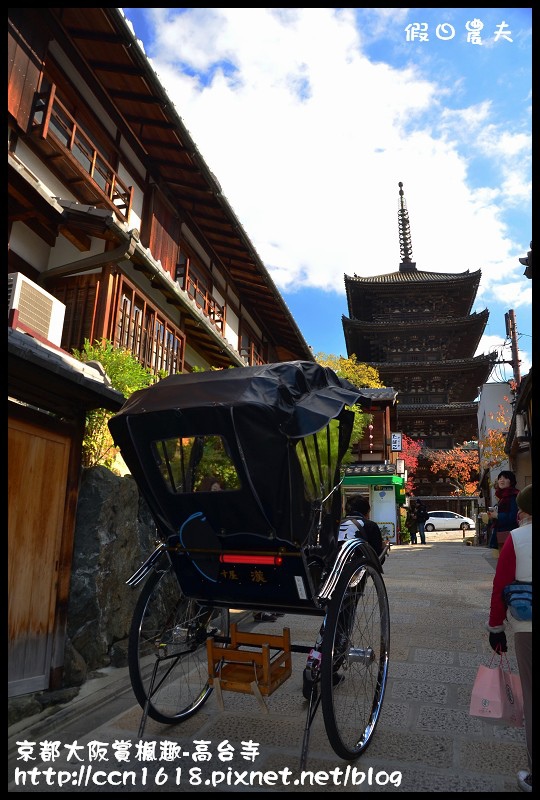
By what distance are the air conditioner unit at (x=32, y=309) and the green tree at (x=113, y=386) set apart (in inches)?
22.3

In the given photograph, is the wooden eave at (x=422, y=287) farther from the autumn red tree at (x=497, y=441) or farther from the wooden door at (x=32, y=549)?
the wooden door at (x=32, y=549)

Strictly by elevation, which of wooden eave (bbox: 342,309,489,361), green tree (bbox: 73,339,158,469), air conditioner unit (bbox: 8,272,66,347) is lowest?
green tree (bbox: 73,339,158,469)

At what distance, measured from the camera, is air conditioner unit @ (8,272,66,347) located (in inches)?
255

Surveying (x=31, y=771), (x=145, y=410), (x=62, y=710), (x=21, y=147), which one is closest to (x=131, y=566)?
(x=62, y=710)

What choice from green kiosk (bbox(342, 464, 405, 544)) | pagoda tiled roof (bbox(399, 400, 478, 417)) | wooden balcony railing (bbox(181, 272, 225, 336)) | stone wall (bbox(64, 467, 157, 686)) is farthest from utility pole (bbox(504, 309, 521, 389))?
stone wall (bbox(64, 467, 157, 686))

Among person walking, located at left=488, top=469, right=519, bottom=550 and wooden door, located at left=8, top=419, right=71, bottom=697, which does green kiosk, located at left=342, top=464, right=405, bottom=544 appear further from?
wooden door, located at left=8, top=419, right=71, bottom=697

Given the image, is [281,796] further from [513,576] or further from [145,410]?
[145,410]

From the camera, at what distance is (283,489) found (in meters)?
3.15

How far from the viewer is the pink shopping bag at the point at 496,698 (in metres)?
2.88

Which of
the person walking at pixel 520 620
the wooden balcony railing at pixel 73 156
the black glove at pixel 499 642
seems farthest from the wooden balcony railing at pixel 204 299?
the black glove at pixel 499 642

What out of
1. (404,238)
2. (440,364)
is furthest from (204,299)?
(404,238)

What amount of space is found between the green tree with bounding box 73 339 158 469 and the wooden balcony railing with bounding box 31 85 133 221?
2.73 metres

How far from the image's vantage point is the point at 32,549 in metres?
4.50

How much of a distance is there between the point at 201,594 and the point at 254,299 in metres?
14.4
